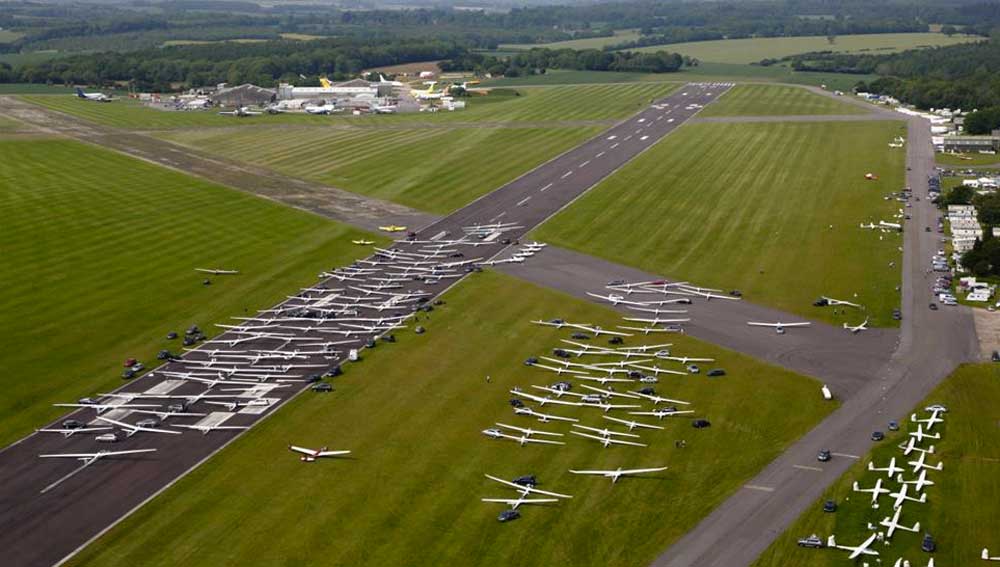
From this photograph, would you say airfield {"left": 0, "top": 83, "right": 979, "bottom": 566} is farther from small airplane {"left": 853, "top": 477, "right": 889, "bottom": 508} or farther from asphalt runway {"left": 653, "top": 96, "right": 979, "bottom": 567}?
small airplane {"left": 853, "top": 477, "right": 889, "bottom": 508}

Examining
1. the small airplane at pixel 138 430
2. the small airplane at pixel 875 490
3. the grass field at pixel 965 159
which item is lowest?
the small airplane at pixel 138 430

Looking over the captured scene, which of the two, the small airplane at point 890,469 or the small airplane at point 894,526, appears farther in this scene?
the small airplane at point 890,469

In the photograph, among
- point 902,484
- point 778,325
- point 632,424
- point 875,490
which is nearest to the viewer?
point 875,490

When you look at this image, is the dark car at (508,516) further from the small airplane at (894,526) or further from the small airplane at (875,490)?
the small airplane at (894,526)

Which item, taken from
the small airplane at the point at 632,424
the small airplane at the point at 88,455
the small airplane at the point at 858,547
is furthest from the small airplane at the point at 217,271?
the small airplane at the point at 858,547

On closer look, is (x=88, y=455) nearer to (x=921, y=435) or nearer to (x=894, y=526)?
(x=894, y=526)

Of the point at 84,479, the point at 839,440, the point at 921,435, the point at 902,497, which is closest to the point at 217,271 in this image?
the point at 84,479

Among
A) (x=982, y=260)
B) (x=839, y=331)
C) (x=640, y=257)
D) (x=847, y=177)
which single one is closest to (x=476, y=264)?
(x=640, y=257)
